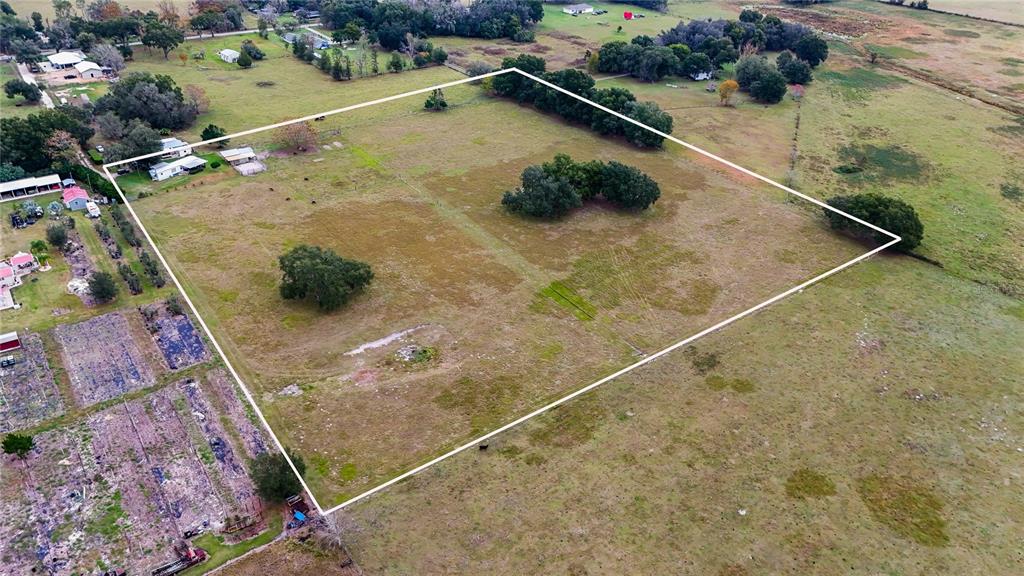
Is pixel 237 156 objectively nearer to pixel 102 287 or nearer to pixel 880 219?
pixel 102 287

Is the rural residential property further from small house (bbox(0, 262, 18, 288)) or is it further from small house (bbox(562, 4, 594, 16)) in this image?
small house (bbox(562, 4, 594, 16))

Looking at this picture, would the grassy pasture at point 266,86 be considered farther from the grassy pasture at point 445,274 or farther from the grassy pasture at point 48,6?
the grassy pasture at point 48,6

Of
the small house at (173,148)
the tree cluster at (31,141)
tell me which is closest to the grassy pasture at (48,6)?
the small house at (173,148)

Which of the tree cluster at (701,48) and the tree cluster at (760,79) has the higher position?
the tree cluster at (701,48)

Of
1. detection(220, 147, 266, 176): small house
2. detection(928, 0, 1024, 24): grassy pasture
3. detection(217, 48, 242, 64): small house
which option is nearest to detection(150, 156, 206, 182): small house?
detection(220, 147, 266, 176): small house

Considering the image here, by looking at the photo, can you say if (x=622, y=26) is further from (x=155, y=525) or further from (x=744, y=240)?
(x=155, y=525)

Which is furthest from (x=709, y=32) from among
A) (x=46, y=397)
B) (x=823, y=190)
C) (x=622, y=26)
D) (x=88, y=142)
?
(x=46, y=397)

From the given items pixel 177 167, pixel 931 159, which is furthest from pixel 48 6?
pixel 931 159
